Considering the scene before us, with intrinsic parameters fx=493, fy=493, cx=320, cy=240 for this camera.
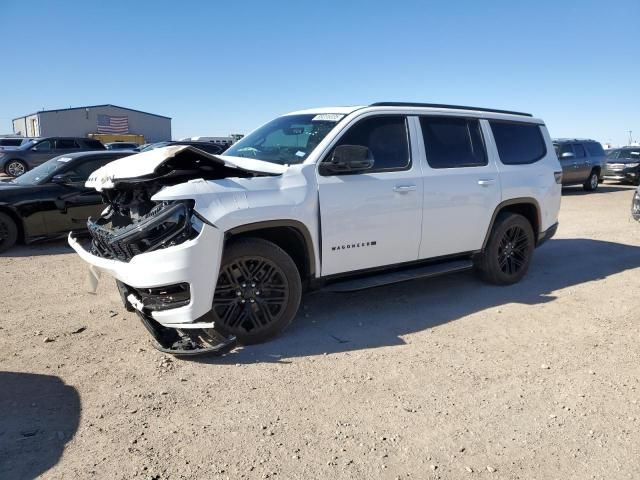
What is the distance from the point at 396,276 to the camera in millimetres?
4875

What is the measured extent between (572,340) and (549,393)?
1.13 metres

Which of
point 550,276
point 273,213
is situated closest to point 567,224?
point 550,276

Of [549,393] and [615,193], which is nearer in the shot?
[549,393]

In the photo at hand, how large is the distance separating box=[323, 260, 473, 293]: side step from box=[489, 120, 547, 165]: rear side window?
4.72 feet

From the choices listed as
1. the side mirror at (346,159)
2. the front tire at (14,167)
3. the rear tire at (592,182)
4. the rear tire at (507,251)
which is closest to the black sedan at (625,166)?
the rear tire at (592,182)

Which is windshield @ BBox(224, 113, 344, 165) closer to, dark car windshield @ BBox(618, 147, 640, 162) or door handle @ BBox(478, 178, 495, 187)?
door handle @ BBox(478, 178, 495, 187)

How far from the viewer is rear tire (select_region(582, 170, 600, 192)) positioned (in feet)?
60.0

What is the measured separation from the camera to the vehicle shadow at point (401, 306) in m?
4.20

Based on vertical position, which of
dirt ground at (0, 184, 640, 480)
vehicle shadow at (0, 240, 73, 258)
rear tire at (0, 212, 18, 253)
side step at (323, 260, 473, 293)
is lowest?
dirt ground at (0, 184, 640, 480)

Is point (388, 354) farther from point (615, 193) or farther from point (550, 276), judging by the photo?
point (615, 193)

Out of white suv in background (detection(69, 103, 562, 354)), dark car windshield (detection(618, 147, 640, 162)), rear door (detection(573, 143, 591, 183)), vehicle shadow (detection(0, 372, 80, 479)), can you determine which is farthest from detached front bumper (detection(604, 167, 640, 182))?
vehicle shadow (detection(0, 372, 80, 479))

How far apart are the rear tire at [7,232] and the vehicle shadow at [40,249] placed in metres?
0.12

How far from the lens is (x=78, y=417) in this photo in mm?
3096

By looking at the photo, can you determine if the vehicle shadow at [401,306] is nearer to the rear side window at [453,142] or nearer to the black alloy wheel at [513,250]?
the black alloy wheel at [513,250]
